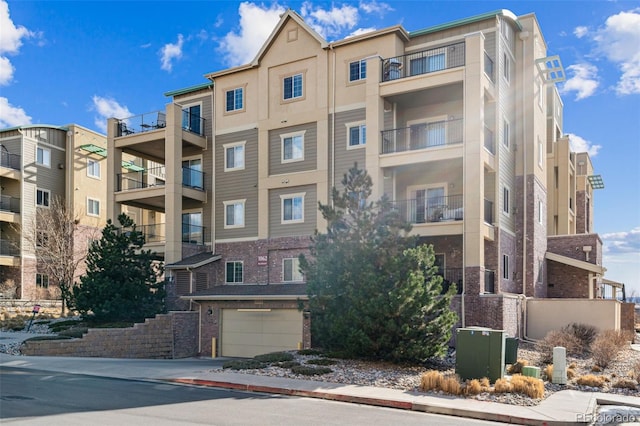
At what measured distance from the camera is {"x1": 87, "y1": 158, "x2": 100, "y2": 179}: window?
149 feet

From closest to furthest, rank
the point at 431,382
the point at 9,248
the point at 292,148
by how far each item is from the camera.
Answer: the point at 431,382 < the point at 292,148 < the point at 9,248

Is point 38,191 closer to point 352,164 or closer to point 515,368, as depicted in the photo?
point 352,164

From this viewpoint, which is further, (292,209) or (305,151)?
(292,209)

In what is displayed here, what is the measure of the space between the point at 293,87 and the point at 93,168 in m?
22.6

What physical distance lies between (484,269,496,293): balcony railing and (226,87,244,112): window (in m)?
16.2

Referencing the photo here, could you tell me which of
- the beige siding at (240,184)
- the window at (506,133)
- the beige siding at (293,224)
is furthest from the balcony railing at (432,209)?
the beige siding at (240,184)

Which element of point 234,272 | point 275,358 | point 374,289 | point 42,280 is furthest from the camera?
point 42,280

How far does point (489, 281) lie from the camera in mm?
25797

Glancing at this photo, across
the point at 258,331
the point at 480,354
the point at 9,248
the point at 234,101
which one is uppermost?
the point at 234,101

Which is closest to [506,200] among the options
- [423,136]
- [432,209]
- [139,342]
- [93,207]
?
[432,209]

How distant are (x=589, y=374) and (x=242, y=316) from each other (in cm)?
1524

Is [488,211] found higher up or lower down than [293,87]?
lower down

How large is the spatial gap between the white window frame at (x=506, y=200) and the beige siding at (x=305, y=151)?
30.9ft

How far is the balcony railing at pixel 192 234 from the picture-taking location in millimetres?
33625
